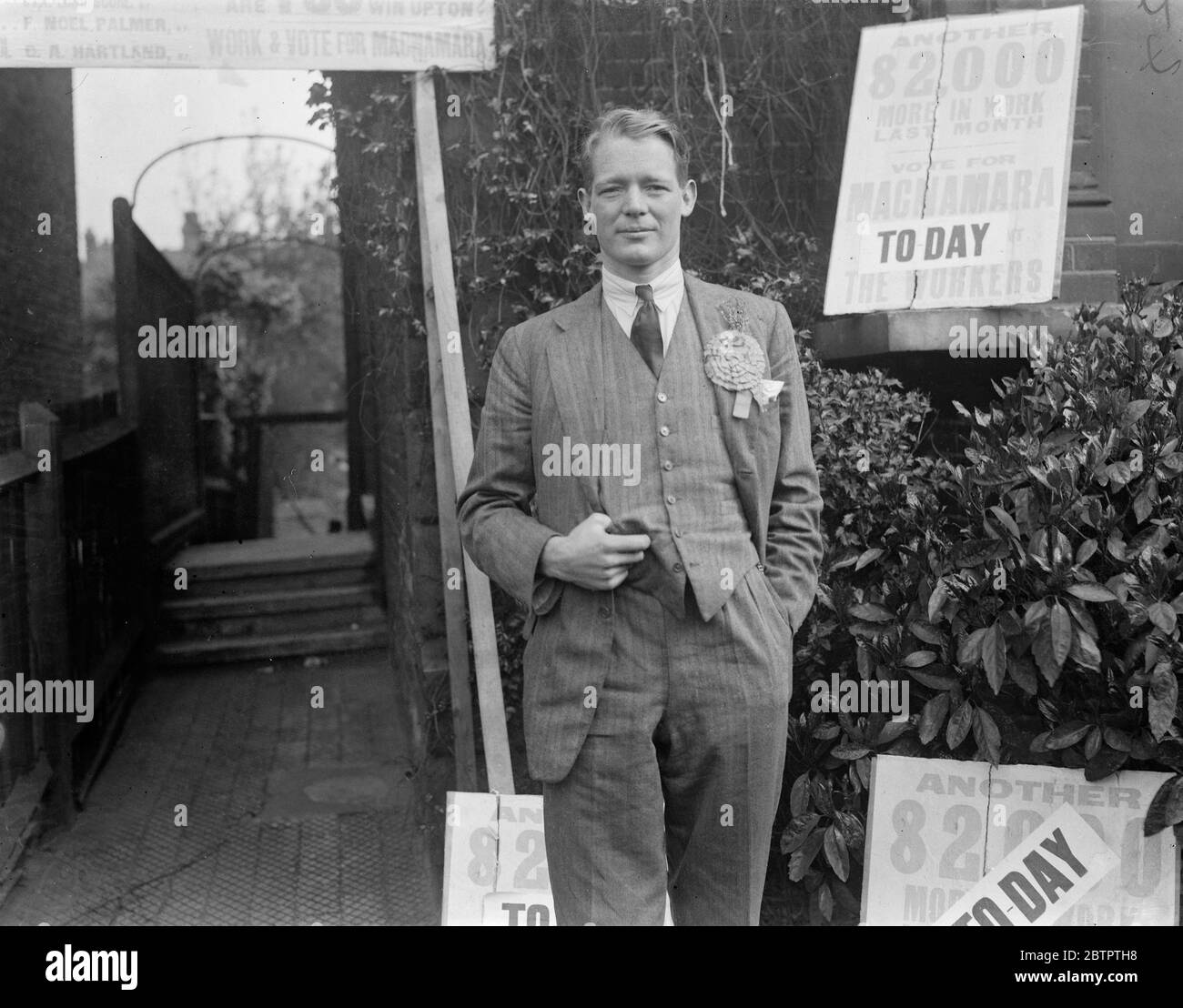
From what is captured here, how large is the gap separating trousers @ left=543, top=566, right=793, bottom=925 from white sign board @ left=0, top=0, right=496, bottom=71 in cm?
200

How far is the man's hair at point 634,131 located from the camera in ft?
7.63

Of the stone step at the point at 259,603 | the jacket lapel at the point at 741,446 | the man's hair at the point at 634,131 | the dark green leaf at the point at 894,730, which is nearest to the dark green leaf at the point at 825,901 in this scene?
the dark green leaf at the point at 894,730

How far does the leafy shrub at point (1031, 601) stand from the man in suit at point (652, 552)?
675mm

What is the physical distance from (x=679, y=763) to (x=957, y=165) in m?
2.26

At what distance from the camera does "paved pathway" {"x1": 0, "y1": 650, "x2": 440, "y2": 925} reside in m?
3.65

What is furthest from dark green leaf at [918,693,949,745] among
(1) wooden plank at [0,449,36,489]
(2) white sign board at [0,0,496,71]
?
(1) wooden plank at [0,449,36,489]

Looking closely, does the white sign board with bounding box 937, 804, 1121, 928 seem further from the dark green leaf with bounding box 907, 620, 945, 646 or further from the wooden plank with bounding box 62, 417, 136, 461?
the wooden plank with bounding box 62, 417, 136, 461

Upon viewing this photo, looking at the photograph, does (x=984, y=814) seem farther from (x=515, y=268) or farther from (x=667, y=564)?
(x=515, y=268)

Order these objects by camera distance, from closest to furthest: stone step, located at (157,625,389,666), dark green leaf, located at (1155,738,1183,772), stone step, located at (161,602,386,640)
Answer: dark green leaf, located at (1155,738,1183,772) < stone step, located at (157,625,389,666) < stone step, located at (161,602,386,640)

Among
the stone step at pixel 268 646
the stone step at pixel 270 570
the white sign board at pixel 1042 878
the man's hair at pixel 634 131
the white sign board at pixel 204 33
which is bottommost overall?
the white sign board at pixel 1042 878

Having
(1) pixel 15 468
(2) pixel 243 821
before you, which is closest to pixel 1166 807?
(2) pixel 243 821

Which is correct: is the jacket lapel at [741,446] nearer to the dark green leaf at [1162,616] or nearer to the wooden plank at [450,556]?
the dark green leaf at [1162,616]

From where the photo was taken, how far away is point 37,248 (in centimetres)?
516
